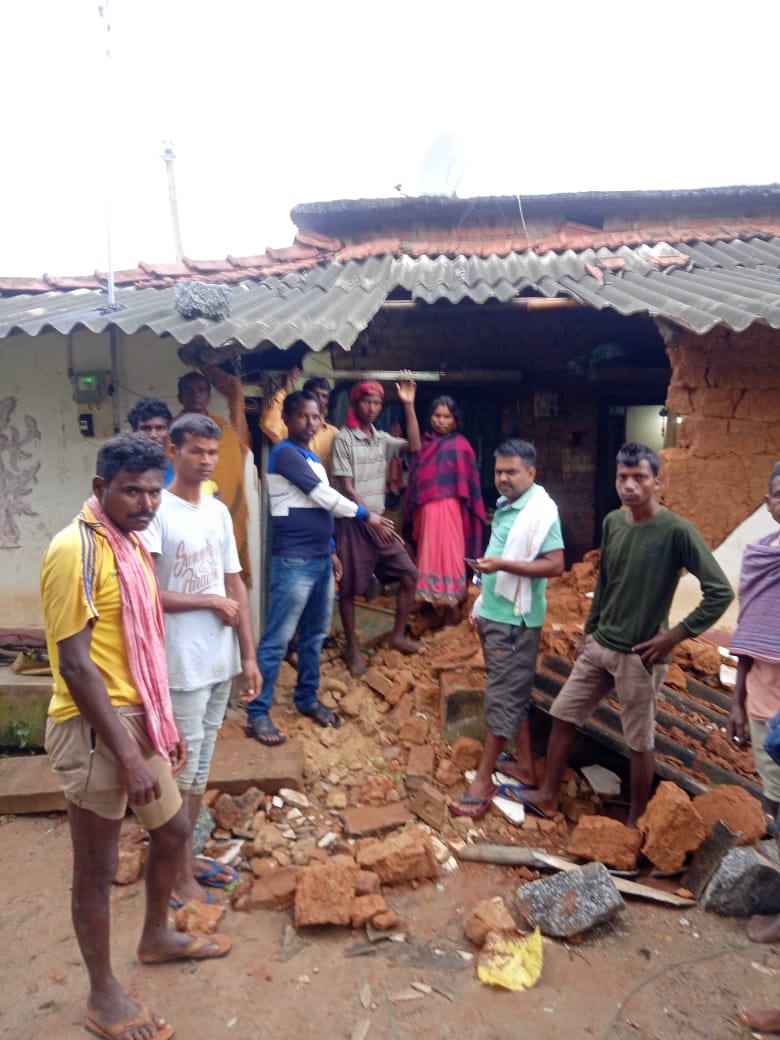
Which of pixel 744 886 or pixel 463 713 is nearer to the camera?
pixel 744 886

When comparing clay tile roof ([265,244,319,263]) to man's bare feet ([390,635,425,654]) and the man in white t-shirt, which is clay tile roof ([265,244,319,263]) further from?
the man in white t-shirt

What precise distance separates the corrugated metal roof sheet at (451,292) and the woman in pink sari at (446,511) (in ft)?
3.45

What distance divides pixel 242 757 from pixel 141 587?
2.00 meters

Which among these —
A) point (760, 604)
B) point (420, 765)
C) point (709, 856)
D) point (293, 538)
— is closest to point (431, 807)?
point (420, 765)

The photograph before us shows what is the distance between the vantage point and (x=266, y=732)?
13.0 feet

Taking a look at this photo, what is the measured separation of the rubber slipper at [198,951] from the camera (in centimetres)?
252

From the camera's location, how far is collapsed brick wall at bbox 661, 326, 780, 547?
4.55m

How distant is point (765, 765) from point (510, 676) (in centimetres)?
125

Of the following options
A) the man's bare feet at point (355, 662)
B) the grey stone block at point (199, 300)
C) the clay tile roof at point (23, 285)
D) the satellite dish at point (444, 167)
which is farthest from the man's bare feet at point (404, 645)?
the satellite dish at point (444, 167)

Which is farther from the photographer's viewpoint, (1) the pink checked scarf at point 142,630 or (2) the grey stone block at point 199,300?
(2) the grey stone block at point 199,300

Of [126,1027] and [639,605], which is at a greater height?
[639,605]

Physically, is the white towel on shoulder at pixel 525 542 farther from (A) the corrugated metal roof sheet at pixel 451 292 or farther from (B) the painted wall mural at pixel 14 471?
(B) the painted wall mural at pixel 14 471

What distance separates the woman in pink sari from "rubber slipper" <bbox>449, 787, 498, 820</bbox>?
1.76 m

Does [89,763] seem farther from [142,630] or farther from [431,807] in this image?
[431,807]
